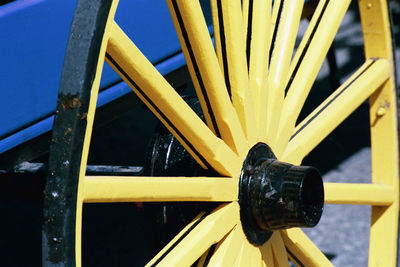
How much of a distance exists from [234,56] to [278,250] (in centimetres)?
40

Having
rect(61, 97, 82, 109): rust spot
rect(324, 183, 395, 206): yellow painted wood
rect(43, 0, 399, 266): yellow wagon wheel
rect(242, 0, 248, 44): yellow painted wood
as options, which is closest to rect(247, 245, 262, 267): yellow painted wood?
rect(43, 0, 399, 266): yellow wagon wheel

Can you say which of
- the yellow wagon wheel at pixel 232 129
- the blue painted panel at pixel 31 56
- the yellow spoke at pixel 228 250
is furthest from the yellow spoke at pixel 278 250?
the blue painted panel at pixel 31 56

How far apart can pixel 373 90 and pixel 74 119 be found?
0.91 m

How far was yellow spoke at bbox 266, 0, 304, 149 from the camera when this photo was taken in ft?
4.02

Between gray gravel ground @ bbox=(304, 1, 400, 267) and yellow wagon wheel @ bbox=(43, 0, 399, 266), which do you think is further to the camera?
gray gravel ground @ bbox=(304, 1, 400, 267)

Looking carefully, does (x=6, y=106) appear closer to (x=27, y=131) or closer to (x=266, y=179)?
(x=27, y=131)

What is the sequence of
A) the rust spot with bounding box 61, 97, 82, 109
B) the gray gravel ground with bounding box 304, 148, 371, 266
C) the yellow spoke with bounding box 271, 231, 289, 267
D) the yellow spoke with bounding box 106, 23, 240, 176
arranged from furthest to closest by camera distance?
the gray gravel ground with bounding box 304, 148, 371, 266
the yellow spoke with bounding box 271, 231, 289, 267
the yellow spoke with bounding box 106, 23, 240, 176
the rust spot with bounding box 61, 97, 82, 109

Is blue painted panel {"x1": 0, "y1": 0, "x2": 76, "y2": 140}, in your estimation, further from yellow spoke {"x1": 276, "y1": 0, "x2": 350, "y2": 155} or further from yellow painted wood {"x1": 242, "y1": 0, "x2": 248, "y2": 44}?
yellow spoke {"x1": 276, "y1": 0, "x2": 350, "y2": 155}

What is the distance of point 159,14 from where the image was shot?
1.46 m

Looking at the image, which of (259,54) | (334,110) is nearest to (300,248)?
(334,110)

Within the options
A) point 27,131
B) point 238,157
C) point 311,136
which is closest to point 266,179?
point 238,157

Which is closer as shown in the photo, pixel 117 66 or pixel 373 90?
pixel 117 66

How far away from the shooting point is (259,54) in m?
1.20

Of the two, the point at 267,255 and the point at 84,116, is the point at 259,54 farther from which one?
the point at 84,116
